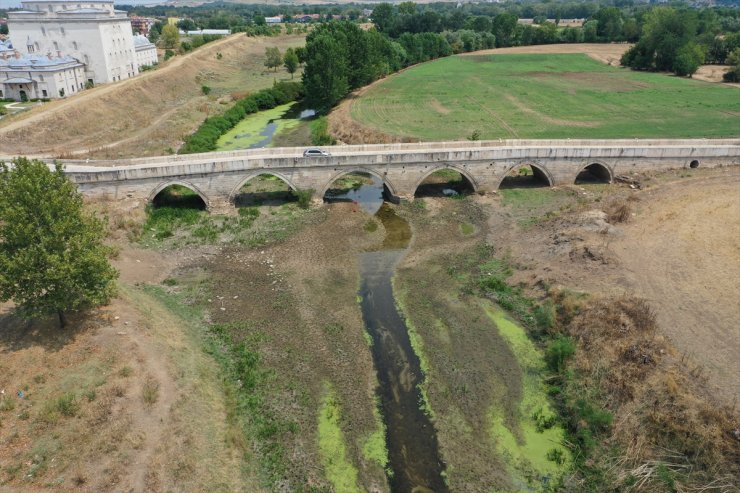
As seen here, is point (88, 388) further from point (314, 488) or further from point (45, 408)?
point (314, 488)

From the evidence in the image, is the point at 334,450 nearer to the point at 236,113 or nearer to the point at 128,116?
the point at 236,113

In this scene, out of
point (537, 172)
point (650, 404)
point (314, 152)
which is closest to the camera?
point (650, 404)

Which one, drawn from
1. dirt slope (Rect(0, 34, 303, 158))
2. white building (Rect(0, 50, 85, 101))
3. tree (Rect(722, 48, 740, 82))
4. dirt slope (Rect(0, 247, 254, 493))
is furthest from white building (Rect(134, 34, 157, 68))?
tree (Rect(722, 48, 740, 82))

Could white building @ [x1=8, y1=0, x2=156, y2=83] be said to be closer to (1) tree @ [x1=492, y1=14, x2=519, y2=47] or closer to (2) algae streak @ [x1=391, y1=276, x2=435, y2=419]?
(2) algae streak @ [x1=391, y1=276, x2=435, y2=419]

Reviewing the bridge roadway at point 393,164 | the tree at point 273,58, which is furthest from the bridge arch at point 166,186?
the tree at point 273,58

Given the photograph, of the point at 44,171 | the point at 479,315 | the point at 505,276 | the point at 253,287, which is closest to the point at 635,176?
the point at 505,276

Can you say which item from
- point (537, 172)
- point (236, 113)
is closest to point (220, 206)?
point (537, 172)
